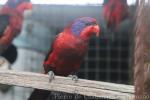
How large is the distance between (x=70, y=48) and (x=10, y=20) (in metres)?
0.87

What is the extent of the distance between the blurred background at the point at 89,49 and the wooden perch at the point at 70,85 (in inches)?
52.7

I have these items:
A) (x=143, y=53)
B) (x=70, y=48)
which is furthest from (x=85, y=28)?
(x=143, y=53)

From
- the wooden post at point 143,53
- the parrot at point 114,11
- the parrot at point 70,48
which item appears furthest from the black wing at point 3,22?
the wooden post at point 143,53

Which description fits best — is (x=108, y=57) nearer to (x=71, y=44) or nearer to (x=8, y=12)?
(x=8, y=12)

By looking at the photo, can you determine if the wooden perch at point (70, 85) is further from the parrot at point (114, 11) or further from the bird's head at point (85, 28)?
the parrot at point (114, 11)

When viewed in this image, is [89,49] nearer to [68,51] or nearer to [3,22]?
[3,22]

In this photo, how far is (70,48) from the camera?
169 centimetres

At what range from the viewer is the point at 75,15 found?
117 inches

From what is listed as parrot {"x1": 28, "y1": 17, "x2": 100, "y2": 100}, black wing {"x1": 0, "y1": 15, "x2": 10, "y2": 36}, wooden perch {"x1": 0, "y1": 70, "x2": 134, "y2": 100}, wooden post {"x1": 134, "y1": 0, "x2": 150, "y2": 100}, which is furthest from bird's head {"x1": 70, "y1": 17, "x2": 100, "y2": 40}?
black wing {"x1": 0, "y1": 15, "x2": 10, "y2": 36}

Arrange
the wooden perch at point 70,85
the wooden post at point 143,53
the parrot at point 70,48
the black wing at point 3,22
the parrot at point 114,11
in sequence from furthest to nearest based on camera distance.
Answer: the parrot at point 114,11
the black wing at point 3,22
the parrot at point 70,48
the wooden perch at point 70,85
the wooden post at point 143,53

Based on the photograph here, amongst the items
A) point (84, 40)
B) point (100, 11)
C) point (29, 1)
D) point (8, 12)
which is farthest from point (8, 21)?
point (84, 40)

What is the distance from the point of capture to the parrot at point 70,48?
5.59 feet

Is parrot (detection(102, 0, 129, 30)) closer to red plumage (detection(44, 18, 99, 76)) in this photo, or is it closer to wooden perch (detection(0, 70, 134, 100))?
red plumage (detection(44, 18, 99, 76))

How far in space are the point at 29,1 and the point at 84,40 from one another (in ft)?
3.32
